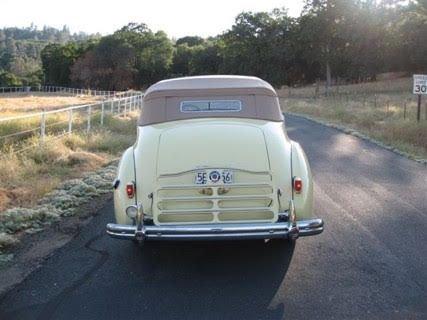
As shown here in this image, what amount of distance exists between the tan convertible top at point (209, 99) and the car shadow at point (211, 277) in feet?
4.81

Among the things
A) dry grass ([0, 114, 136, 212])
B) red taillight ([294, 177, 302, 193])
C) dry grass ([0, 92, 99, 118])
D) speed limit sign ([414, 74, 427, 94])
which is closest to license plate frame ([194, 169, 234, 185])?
red taillight ([294, 177, 302, 193])

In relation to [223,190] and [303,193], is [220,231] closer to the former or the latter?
[223,190]

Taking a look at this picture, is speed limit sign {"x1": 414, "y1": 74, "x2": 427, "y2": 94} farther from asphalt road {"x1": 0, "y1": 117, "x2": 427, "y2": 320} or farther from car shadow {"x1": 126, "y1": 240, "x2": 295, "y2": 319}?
car shadow {"x1": 126, "y1": 240, "x2": 295, "y2": 319}

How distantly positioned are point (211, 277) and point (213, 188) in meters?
0.83

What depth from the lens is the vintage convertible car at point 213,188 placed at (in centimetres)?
493

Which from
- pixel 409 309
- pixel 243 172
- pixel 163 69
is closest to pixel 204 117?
pixel 243 172

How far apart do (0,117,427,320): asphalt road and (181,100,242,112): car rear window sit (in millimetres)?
1554

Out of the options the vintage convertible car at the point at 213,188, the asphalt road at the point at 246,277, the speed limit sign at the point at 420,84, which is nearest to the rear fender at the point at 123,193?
the vintage convertible car at the point at 213,188

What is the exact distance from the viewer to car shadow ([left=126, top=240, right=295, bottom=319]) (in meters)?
4.28

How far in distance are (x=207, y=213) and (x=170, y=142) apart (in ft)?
3.00

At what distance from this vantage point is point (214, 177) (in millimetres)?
5070

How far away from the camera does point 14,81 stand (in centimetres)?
10506

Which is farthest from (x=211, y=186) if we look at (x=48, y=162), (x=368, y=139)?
(x=368, y=139)

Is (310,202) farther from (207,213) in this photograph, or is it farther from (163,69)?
(163,69)
